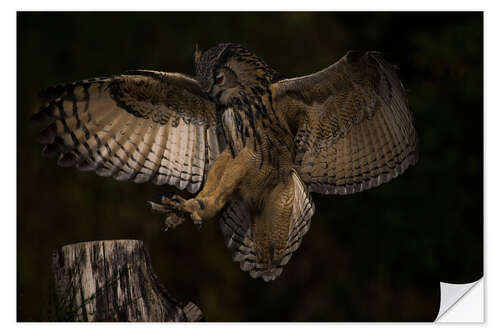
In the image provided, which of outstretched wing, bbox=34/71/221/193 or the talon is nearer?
the talon

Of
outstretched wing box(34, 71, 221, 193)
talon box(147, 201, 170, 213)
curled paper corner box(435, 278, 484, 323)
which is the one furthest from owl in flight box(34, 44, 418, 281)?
curled paper corner box(435, 278, 484, 323)

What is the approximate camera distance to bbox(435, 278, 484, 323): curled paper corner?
2949 millimetres

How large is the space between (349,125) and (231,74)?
59 cm

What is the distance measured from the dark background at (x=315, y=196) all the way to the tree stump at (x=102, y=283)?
5.32 feet

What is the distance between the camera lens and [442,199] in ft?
15.4

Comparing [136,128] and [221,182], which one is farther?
[136,128]

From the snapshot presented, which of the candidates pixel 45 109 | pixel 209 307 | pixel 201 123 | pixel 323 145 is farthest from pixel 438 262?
pixel 45 109

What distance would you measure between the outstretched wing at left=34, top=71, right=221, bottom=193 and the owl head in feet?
0.29

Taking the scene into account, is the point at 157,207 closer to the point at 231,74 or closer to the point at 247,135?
the point at 247,135

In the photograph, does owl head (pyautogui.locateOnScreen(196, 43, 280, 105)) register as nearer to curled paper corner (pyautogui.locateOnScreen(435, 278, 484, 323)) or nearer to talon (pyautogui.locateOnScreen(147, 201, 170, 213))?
talon (pyautogui.locateOnScreen(147, 201, 170, 213))

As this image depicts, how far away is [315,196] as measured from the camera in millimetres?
4758

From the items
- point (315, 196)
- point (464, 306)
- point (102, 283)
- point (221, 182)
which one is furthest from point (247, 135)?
point (315, 196)
